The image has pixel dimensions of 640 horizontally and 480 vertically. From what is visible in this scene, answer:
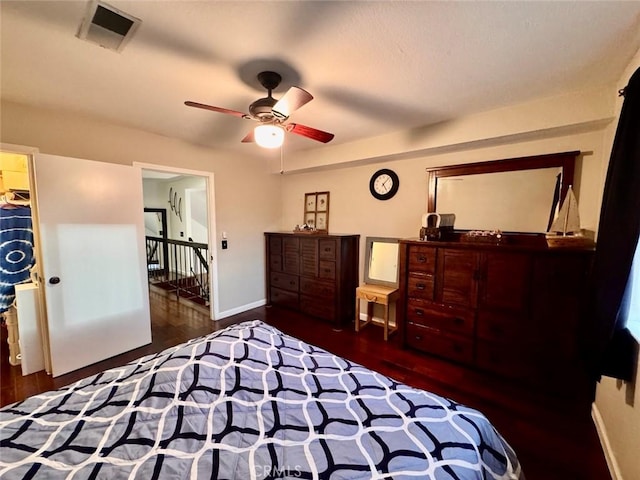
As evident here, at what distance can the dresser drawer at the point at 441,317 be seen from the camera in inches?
98.2

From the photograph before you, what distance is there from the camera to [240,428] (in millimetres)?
1061

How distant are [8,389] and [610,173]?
466cm

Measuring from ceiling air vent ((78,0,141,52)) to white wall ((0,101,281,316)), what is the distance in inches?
58.8

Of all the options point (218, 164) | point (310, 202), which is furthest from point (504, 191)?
point (218, 164)

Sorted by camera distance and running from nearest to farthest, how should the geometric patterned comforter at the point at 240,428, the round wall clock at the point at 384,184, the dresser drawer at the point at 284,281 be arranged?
1. the geometric patterned comforter at the point at 240,428
2. the round wall clock at the point at 384,184
3. the dresser drawer at the point at 284,281

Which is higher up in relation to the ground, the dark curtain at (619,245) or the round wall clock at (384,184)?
the round wall clock at (384,184)

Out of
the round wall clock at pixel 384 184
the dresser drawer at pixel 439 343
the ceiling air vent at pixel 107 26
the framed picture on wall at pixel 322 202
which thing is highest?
the ceiling air vent at pixel 107 26

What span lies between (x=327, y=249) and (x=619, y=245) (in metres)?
2.60

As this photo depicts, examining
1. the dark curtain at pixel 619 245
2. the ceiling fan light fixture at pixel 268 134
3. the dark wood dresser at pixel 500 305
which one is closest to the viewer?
the dark curtain at pixel 619 245

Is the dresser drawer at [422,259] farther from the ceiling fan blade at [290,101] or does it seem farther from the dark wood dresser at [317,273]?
the ceiling fan blade at [290,101]

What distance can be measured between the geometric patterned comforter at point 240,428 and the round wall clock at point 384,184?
8.07 ft

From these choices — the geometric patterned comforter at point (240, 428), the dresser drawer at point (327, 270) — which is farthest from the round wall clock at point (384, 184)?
the geometric patterned comforter at point (240, 428)

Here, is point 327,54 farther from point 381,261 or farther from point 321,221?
point 321,221

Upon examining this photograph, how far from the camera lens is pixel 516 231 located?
2547mm
